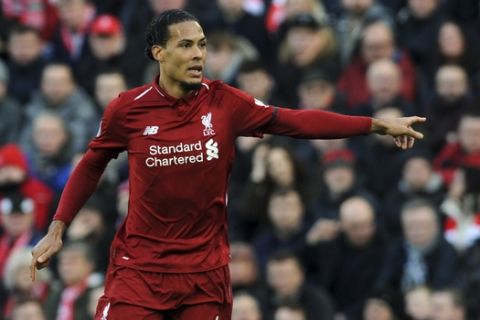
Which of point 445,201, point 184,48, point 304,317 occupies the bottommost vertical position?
point 304,317

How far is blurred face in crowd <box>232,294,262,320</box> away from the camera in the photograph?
35.9 feet

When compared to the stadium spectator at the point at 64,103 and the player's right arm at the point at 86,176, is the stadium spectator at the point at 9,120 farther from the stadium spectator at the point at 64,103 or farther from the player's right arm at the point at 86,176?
the player's right arm at the point at 86,176

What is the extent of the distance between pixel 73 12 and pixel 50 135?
6.16 ft

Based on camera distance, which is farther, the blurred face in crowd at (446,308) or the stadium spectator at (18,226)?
the stadium spectator at (18,226)

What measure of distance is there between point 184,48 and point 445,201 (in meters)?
4.48

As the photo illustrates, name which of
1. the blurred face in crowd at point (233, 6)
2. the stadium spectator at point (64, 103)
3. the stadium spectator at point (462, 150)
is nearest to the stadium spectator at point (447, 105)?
the stadium spectator at point (462, 150)

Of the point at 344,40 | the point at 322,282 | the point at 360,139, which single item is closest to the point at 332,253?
the point at 322,282

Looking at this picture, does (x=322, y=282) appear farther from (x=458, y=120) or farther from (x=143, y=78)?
(x=143, y=78)

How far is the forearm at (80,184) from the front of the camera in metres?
7.84

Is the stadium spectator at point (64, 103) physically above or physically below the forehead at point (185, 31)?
below

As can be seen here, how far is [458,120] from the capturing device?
40.7 ft

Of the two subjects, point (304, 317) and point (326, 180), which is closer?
point (304, 317)

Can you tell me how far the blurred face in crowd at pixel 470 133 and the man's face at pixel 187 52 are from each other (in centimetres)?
458

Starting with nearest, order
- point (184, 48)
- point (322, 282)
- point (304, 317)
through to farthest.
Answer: point (184, 48), point (304, 317), point (322, 282)
